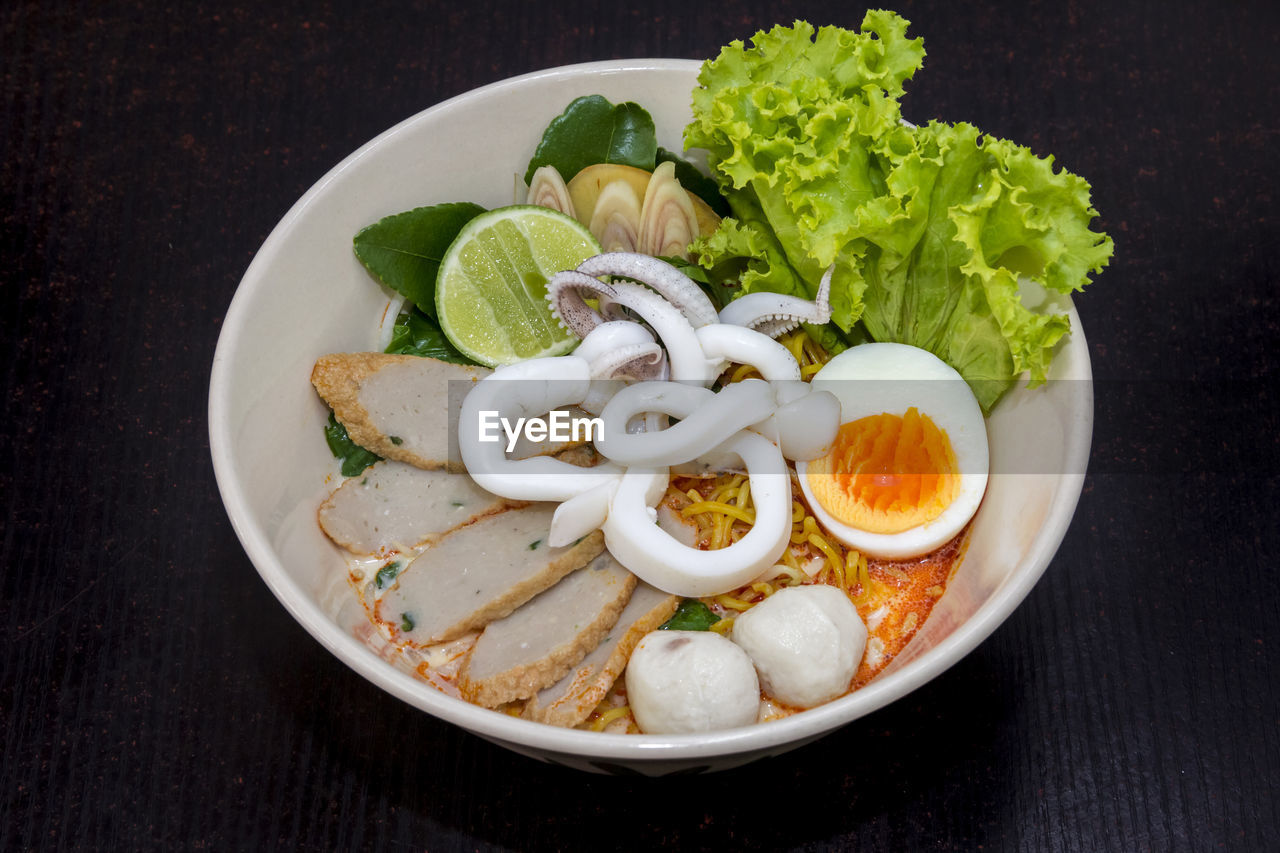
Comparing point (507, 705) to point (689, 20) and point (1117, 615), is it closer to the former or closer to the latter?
point (1117, 615)

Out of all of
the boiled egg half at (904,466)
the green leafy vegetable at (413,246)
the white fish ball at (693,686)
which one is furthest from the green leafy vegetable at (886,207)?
the white fish ball at (693,686)

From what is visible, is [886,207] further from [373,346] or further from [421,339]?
[373,346]

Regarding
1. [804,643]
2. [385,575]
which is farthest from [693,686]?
[385,575]

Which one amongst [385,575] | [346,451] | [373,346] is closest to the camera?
[385,575]

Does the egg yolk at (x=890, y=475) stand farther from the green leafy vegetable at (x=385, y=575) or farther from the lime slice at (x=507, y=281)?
the green leafy vegetable at (x=385, y=575)

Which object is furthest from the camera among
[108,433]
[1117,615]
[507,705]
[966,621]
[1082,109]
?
[1082,109]

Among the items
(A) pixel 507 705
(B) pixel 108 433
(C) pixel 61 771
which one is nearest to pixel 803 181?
(A) pixel 507 705

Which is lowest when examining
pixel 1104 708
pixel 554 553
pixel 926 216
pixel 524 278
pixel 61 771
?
pixel 61 771
